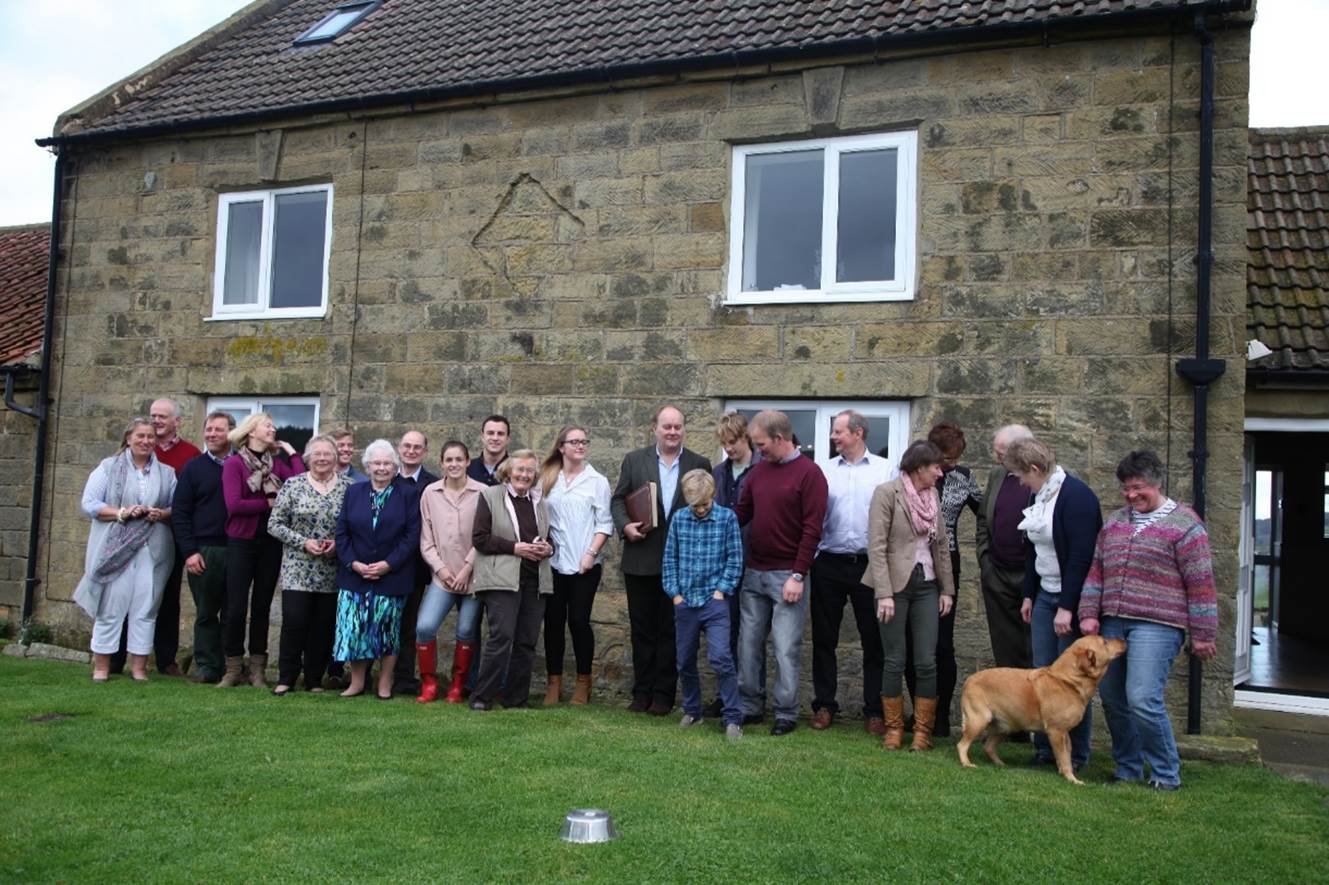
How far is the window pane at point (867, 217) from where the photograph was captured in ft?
31.5

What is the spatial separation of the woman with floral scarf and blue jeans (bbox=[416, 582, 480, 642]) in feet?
7.46

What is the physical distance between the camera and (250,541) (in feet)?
30.2

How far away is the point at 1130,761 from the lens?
6992mm

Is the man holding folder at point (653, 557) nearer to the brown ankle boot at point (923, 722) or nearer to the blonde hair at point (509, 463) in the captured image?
the blonde hair at point (509, 463)

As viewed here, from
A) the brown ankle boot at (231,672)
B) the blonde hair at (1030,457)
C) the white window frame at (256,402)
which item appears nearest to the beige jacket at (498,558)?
the brown ankle boot at (231,672)

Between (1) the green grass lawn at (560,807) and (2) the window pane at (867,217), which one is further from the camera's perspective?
(2) the window pane at (867,217)

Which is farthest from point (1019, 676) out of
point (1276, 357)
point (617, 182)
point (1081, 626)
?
point (617, 182)

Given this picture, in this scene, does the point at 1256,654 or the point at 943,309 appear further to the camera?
the point at 1256,654

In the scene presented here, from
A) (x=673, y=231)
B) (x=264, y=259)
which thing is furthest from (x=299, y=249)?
(x=673, y=231)

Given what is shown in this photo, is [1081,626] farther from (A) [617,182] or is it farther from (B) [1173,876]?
(A) [617,182]

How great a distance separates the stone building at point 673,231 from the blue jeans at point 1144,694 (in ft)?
5.39

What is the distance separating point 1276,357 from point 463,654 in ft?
22.1

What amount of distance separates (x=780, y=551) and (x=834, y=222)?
10.1ft

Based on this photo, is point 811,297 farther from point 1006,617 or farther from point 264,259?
point 264,259
